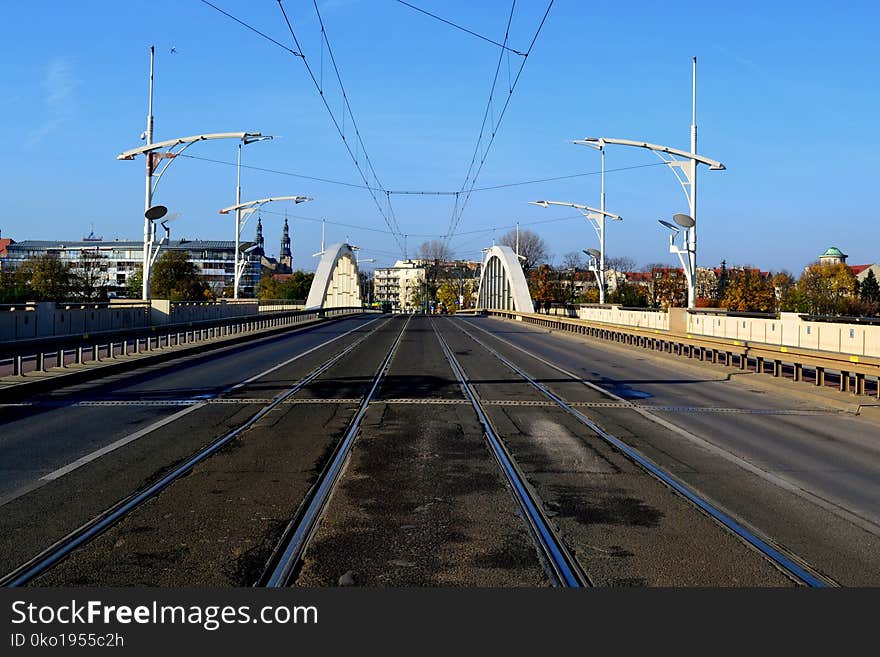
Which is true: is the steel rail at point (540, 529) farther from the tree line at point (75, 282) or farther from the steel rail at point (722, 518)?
the tree line at point (75, 282)

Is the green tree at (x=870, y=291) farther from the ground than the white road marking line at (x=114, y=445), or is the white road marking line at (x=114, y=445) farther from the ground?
the green tree at (x=870, y=291)

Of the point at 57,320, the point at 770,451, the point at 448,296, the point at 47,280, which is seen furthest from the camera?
the point at 448,296

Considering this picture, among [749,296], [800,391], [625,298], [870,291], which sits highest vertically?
[870,291]

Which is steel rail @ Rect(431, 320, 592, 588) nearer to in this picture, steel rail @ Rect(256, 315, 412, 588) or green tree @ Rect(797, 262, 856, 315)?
steel rail @ Rect(256, 315, 412, 588)

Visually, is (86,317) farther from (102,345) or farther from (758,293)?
(758,293)

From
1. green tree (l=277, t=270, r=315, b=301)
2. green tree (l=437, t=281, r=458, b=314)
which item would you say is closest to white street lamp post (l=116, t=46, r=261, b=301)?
green tree (l=277, t=270, r=315, b=301)

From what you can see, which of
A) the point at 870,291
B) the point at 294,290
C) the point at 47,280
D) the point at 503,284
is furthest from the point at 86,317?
the point at 294,290

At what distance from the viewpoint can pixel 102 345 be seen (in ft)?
81.5

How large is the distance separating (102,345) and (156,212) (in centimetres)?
1157

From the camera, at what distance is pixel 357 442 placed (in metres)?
11.5

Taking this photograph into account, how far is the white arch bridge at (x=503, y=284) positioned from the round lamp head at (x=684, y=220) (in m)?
45.3

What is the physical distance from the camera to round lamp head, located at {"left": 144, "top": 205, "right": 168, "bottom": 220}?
114ft

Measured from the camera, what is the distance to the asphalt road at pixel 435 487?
603 cm

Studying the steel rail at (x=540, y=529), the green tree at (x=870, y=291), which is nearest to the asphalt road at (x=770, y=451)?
the steel rail at (x=540, y=529)
